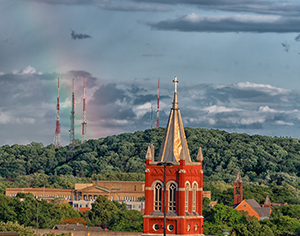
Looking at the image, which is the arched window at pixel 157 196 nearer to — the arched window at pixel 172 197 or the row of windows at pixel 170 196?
the row of windows at pixel 170 196

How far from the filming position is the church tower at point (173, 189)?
267ft

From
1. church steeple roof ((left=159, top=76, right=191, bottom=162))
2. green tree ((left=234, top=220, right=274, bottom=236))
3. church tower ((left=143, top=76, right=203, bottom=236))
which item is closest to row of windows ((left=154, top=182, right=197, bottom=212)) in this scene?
church tower ((left=143, top=76, right=203, bottom=236))

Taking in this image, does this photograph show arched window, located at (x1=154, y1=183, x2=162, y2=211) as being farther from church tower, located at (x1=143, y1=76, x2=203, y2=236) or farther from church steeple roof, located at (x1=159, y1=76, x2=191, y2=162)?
church steeple roof, located at (x1=159, y1=76, x2=191, y2=162)

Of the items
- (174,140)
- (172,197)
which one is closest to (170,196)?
(172,197)

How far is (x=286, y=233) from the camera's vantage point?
183250mm

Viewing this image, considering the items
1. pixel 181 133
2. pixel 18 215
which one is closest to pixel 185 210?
pixel 181 133

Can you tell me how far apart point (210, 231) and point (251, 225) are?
9.04m

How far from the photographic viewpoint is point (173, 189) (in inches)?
3228

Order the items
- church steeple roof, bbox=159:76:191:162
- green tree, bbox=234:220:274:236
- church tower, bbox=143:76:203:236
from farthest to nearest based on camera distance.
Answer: green tree, bbox=234:220:274:236 < church steeple roof, bbox=159:76:191:162 < church tower, bbox=143:76:203:236

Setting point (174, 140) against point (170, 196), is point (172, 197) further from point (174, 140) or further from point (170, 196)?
point (174, 140)

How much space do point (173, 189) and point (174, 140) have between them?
4.99 m

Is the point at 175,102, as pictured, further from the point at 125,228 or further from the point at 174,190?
the point at 125,228

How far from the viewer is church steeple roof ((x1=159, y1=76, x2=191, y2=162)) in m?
82.8

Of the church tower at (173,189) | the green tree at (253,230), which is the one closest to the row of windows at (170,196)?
the church tower at (173,189)
